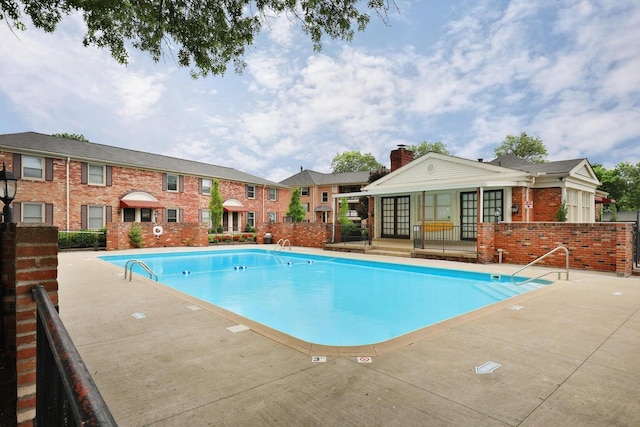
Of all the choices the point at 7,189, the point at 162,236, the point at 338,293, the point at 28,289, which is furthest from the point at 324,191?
the point at 28,289

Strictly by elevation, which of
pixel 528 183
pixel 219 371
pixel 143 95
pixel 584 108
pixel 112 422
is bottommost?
pixel 219 371

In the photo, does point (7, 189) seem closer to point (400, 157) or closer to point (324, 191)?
point (400, 157)

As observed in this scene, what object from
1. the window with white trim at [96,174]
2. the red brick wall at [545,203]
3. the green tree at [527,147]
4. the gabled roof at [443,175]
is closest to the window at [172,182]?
the window with white trim at [96,174]

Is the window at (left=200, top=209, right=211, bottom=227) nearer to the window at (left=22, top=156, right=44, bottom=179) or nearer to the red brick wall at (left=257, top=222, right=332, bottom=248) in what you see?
the red brick wall at (left=257, top=222, right=332, bottom=248)

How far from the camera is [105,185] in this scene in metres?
21.0

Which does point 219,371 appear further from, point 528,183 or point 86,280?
point 528,183

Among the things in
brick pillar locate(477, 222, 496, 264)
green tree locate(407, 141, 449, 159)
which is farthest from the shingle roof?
green tree locate(407, 141, 449, 159)

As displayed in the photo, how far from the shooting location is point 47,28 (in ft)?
17.3

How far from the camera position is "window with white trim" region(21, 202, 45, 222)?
17906 mm

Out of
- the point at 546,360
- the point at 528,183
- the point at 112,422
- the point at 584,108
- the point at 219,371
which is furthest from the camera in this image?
the point at 584,108

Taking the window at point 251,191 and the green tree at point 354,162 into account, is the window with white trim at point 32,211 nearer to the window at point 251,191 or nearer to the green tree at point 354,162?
the window at point 251,191

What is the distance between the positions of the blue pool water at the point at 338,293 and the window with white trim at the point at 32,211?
290 inches

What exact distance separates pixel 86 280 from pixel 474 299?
32.1 ft

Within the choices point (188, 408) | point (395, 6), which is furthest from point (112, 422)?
point (395, 6)
